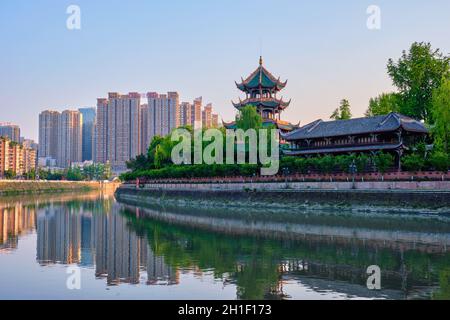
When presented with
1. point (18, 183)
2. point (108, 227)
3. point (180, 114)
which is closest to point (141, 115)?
point (180, 114)

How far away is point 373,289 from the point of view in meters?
14.6

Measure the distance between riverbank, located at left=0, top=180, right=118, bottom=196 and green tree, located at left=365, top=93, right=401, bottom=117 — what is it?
61820 millimetres

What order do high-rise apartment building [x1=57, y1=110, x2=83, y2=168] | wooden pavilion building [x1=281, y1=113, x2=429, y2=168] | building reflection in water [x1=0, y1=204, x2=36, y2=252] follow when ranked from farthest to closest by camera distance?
high-rise apartment building [x1=57, y1=110, x2=83, y2=168], wooden pavilion building [x1=281, y1=113, x2=429, y2=168], building reflection in water [x1=0, y1=204, x2=36, y2=252]

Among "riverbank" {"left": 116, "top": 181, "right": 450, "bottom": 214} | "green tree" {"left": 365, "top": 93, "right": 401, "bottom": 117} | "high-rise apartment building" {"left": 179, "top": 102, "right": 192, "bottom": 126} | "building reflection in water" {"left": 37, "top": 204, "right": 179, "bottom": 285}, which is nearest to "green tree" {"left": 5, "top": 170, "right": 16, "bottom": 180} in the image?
"high-rise apartment building" {"left": 179, "top": 102, "right": 192, "bottom": 126}

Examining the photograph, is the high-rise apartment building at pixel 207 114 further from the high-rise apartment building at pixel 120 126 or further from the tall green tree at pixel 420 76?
the tall green tree at pixel 420 76

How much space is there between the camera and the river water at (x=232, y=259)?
14.8 m

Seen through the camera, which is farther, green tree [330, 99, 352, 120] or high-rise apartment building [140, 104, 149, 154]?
high-rise apartment building [140, 104, 149, 154]

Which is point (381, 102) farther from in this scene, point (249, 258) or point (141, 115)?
point (141, 115)

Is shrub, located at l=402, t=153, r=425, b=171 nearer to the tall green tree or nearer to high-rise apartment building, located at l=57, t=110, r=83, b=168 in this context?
the tall green tree

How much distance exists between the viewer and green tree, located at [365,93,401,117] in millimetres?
55562

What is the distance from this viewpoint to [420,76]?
51.7 m

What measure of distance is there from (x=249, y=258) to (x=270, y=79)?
5196 centimetres

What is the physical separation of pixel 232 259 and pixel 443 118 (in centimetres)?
2934

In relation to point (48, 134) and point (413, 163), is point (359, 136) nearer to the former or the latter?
point (413, 163)
